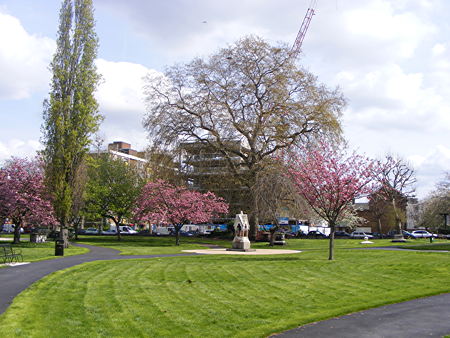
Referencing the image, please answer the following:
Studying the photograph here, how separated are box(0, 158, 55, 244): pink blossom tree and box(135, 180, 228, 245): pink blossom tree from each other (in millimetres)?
10725

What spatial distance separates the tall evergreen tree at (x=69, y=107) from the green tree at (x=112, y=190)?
2139 cm

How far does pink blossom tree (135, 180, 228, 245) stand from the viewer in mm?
46875

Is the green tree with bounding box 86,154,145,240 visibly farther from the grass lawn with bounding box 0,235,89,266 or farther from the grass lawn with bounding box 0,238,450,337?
the grass lawn with bounding box 0,238,450,337

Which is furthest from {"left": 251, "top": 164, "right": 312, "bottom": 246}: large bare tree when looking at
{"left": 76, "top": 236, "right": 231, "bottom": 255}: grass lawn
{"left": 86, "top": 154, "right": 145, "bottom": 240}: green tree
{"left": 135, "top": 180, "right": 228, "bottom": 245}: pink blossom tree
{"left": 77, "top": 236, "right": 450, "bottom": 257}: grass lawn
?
{"left": 86, "top": 154, "right": 145, "bottom": 240}: green tree

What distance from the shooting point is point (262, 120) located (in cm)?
4778

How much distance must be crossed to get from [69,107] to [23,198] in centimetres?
1049

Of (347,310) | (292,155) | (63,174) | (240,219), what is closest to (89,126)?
(63,174)

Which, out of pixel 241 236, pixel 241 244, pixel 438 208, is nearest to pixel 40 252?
pixel 241 244

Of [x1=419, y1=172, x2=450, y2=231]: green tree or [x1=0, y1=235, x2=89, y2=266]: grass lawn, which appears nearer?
[x1=0, y1=235, x2=89, y2=266]: grass lawn

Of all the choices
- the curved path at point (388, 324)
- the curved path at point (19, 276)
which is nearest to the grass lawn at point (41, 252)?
the curved path at point (19, 276)

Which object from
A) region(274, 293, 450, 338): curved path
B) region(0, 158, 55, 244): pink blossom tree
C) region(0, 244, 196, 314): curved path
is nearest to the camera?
region(274, 293, 450, 338): curved path

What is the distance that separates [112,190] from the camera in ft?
196

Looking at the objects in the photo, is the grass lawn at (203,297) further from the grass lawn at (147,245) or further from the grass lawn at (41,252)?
the grass lawn at (147,245)

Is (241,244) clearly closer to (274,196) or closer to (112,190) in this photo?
(274,196)
